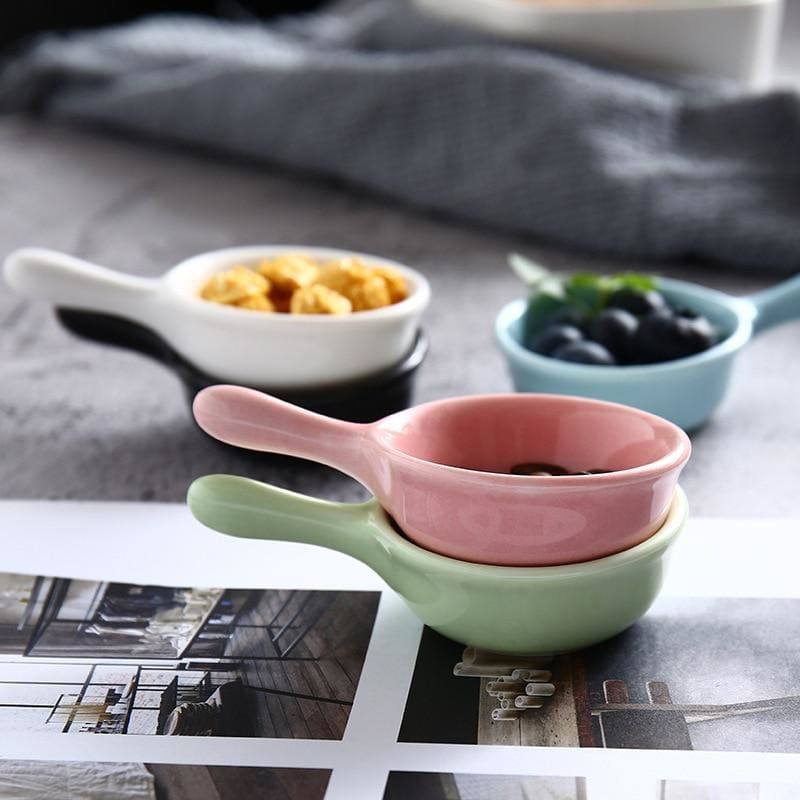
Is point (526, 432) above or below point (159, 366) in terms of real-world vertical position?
above

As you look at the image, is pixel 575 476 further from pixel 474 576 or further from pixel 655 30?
pixel 655 30

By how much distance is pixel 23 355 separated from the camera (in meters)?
0.77

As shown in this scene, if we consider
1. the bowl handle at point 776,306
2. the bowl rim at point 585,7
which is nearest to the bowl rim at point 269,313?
the bowl handle at point 776,306

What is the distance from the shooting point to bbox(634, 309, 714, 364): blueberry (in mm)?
620

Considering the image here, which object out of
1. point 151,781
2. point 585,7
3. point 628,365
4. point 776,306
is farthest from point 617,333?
point 585,7

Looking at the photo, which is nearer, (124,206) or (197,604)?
(197,604)

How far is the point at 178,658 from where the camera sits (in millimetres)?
434

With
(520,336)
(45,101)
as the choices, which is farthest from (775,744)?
(45,101)

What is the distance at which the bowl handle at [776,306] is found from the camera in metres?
0.68

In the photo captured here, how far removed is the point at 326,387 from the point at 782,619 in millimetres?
249

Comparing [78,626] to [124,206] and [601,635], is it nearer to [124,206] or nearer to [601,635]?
[601,635]

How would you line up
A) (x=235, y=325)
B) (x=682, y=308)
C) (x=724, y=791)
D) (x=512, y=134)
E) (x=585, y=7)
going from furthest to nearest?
1. (x=585, y=7)
2. (x=512, y=134)
3. (x=682, y=308)
4. (x=235, y=325)
5. (x=724, y=791)

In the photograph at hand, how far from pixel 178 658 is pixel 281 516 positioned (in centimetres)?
7

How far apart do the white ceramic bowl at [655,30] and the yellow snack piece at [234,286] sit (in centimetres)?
63
